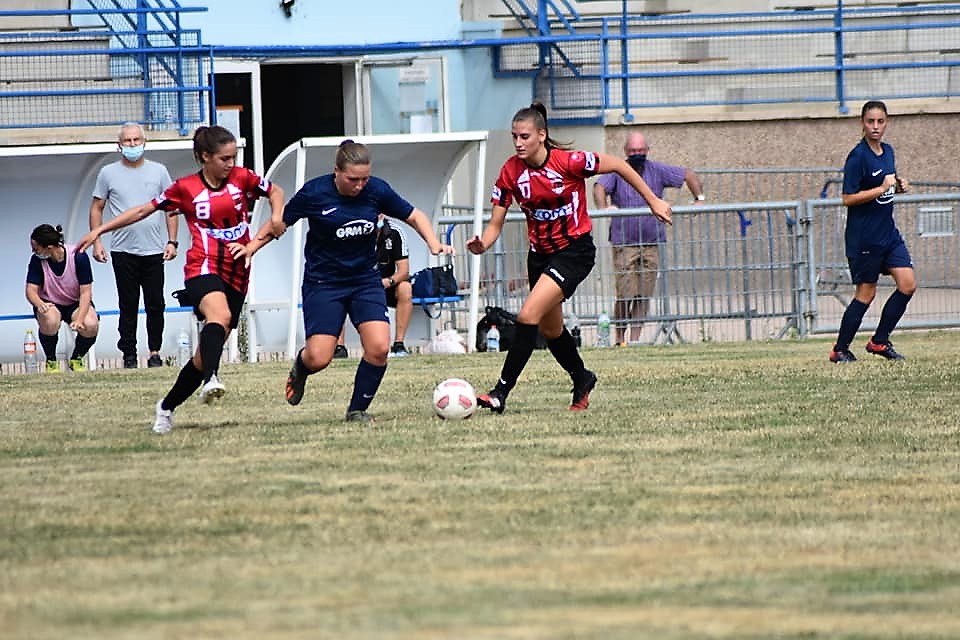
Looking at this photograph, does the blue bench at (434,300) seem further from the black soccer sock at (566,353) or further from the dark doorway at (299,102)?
the dark doorway at (299,102)

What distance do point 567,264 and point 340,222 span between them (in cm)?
140

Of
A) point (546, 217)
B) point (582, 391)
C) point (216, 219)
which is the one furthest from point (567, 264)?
point (216, 219)

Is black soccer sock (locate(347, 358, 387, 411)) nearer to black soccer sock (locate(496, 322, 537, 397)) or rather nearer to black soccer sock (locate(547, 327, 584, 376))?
black soccer sock (locate(496, 322, 537, 397))

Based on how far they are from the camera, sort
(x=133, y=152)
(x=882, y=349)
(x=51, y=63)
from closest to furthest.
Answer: (x=882, y=349) < (x=133, y=152) < (x=51, y=63)

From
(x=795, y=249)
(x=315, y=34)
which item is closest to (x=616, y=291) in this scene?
(x=795, y=249)

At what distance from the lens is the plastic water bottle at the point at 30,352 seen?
1689cm

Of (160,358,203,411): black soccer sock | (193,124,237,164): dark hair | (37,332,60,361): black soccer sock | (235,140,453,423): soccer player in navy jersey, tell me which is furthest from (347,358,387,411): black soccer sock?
(37,332,60,361): black soccer sock

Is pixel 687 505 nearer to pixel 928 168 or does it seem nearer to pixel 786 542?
pixel 786 542

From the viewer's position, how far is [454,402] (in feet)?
34.1

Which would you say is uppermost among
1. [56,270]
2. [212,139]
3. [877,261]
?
[212,139]

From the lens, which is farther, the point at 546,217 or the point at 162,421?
the point at 546,217

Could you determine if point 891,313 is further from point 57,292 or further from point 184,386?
point 57,292

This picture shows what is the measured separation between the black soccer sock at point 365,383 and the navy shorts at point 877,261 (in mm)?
5049

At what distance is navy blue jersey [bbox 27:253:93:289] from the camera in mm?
16391
